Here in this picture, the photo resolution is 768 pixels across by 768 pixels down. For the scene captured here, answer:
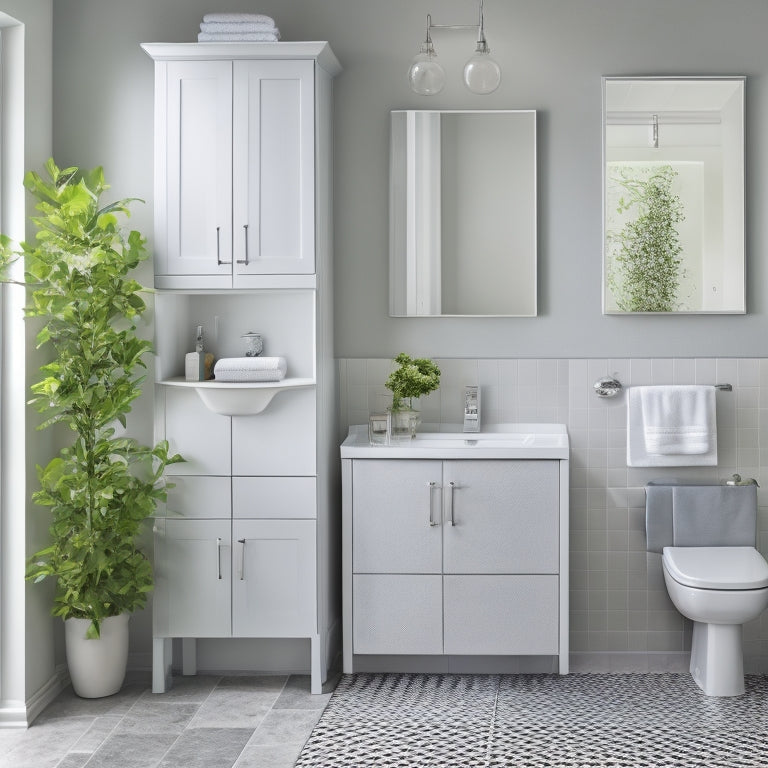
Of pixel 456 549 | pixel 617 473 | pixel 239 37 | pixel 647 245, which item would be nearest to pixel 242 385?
pixel 456 549

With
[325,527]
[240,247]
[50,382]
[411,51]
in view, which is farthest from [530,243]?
[50,382]

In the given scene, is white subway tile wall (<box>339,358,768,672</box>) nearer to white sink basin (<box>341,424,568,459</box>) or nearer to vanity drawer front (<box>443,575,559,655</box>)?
white sink basin (<box>341,424,568,459</box>)

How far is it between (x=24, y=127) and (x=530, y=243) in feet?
6.23

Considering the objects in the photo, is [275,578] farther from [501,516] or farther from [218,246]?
[218,246]

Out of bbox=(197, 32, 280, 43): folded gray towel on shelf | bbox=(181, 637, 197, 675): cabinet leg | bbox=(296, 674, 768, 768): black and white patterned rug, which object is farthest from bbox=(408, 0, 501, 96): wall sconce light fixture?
bbox=(181, 637, 197, 675): cabinet leg

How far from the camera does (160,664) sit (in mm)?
3383

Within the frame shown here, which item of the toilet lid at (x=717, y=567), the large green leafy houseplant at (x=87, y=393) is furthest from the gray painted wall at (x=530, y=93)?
the toilet lid at (x=717, y=567)

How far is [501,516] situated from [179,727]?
1.32 m

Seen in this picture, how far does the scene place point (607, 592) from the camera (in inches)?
143

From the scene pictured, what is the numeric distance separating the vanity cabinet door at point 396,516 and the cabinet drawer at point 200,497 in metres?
0.47

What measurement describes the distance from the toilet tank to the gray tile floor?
4.76 feet

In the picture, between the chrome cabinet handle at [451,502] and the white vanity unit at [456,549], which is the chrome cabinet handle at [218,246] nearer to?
the white vanity unit at [456,549]

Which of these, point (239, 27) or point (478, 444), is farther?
point (478, 444)

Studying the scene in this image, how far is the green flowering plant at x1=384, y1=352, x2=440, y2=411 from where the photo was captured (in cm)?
347
